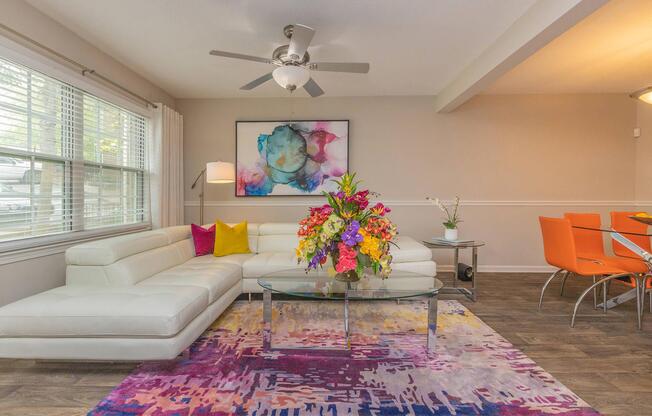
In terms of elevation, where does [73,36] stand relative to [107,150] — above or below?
above

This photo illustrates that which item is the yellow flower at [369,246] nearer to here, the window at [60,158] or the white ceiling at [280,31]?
the white ceiling at [280,31]

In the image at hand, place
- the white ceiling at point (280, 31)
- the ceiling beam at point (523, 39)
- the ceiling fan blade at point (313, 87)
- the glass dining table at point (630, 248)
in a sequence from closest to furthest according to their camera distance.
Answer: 1. the ceiling beam at point (523, 39)
2. the white ceiling at point (280, 31)
3. the glass dining table at point (630, 248)
4. the ceiling fan blade at point (313, 87)

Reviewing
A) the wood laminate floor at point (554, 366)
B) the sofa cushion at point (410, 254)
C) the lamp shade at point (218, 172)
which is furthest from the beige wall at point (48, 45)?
the sofa cushion at point (410, 254)

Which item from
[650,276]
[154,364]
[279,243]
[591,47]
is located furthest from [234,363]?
[591,47]

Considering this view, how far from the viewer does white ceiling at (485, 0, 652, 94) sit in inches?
105

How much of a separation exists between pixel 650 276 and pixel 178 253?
4.39m

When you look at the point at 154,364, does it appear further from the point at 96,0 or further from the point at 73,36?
the point at 73,36

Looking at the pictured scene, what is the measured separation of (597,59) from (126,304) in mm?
4807

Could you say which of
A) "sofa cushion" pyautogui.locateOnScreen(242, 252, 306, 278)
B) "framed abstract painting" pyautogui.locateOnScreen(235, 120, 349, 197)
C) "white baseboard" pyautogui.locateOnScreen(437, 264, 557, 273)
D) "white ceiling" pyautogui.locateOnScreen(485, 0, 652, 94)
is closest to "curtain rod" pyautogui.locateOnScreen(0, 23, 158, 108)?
"framed abstract painting" pyautogui.locateOnScreen(235, 120, 349, 197)

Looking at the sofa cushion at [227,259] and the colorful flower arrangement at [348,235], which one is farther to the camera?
the sofa cushion at [227,259]

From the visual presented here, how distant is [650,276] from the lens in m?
2.91

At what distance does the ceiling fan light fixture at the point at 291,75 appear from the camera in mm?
2666

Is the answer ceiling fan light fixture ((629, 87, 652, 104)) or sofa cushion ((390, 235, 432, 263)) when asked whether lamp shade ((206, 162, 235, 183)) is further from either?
ceiling fan light fixture ((629, 87, 652, 104))

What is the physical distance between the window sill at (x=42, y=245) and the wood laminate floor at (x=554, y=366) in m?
0.73
